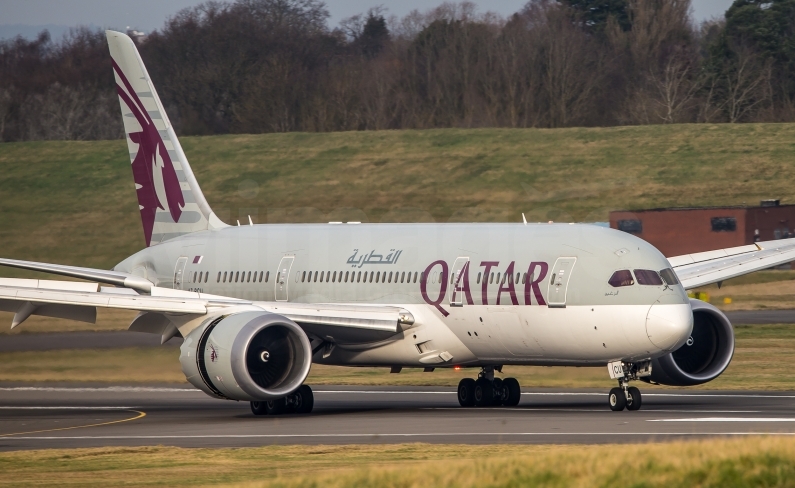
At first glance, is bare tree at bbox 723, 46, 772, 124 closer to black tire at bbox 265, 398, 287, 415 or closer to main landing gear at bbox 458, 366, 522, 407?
main landing gear at bbox 458, 366, 522, 407

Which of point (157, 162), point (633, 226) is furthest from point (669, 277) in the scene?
point (633, 226)

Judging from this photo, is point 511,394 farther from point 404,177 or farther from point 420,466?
point 404,177

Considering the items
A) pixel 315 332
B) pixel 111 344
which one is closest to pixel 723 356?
pixel 315 332

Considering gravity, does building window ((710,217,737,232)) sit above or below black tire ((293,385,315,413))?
above

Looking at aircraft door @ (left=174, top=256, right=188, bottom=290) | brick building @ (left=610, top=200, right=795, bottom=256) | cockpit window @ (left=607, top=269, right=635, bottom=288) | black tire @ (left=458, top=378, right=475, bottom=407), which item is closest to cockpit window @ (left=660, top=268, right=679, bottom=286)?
cockpit window @ (left=607, top=269, right=635, bottom=288)

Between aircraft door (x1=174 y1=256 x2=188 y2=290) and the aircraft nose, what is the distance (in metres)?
14.1

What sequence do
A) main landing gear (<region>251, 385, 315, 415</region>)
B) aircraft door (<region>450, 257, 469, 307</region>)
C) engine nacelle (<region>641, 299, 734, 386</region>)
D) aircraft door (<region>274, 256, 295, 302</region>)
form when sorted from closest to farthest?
aircraft door (<region>450, 257, 469, 307</region>)
engine nacelle (<region>641, 299, 734, 386</region>)
main landing gear (<region>251, 385, 315, 415</region>)
aircraft door (<region>274, 256, 295, 302</region>)

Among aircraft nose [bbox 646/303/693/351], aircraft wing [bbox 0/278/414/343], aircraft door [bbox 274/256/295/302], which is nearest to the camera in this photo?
aircraft nose [bbox 646/303/693/351]

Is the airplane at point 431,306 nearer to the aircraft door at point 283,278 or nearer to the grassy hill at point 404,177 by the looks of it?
the aircraft door at point 283,278

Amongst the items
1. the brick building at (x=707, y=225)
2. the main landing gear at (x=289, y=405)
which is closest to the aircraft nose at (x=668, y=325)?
the main landing gear at (x=289, y=405)

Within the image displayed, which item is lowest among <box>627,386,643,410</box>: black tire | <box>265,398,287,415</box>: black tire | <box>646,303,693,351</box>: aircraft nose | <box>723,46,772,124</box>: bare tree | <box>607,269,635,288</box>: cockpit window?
<box>265,398,287,415</box>: black tire

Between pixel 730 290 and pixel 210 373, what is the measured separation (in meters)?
37.7

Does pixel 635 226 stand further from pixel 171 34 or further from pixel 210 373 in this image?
pixel 171 34

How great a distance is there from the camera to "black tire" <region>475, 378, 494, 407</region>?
3095 cm
